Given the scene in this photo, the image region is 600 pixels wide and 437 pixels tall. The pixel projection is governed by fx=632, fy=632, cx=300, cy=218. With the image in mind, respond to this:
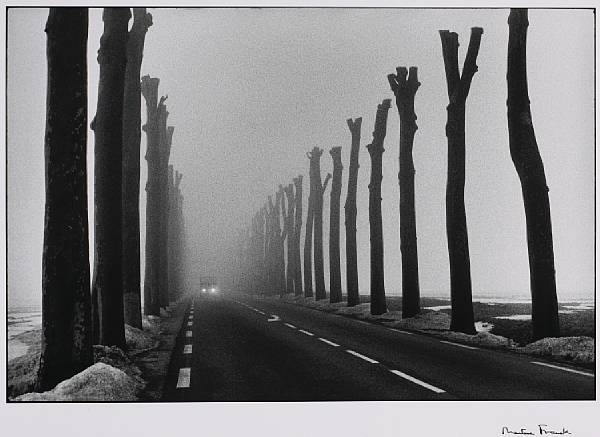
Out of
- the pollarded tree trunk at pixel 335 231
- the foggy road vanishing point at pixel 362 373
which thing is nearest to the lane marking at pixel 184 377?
the foggy road vanishing point at pixel 362 373

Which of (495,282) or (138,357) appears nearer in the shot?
(138,357)

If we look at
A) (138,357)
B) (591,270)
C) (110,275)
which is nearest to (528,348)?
(591,270)

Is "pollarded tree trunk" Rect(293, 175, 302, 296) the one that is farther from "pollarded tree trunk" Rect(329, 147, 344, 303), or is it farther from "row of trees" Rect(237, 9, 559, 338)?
"pollarded tree trunk" Rect(329, 147, 344, 303)

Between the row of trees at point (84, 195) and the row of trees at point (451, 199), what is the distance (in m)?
6.77

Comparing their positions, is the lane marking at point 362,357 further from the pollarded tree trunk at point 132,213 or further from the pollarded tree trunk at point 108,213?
the pollarded tree trunk at point 132,213

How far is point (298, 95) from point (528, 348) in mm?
7091

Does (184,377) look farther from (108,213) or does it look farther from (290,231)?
(290,231)

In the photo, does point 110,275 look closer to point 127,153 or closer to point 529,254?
point 127,153

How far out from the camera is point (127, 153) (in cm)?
1558

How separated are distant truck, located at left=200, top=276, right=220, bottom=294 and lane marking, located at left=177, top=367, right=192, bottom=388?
69.0m

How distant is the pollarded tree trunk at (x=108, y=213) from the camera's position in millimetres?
11359

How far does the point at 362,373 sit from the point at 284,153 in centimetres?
1258
